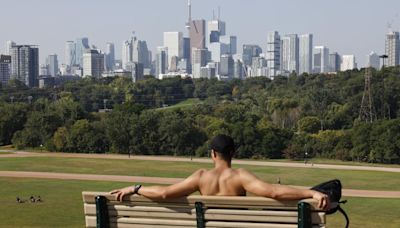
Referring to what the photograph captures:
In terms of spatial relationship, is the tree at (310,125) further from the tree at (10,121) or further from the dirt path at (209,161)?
the tree at (10,121)

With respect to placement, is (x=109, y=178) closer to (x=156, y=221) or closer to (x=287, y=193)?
(x=156, y=221)

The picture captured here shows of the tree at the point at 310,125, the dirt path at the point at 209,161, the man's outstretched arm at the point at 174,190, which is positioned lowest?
the dirt path at the point at 209,161

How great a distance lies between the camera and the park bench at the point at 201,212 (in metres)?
4.95

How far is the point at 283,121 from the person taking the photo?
285 ft

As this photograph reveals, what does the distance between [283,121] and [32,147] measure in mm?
33443

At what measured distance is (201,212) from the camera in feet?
17.1

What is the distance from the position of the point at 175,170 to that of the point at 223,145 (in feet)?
146

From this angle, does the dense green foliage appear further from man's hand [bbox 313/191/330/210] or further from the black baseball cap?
man's hand [bbox 313/191/330/210]

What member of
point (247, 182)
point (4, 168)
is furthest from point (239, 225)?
point (4, 168)

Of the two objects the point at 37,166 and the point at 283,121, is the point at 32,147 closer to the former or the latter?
the point at 37,166

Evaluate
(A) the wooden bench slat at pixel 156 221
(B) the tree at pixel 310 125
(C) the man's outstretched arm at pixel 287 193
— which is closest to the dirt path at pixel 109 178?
(A) the wooden bench slat at pixel 156 221

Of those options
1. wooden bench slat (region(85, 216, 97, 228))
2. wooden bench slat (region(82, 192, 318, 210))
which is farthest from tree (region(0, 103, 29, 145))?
wooden bench slat (region(82, 192, 318, 210))

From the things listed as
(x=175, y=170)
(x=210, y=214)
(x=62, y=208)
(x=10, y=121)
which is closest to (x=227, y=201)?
(x=210, y=214)

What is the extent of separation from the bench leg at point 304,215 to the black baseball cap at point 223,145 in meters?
0.85
